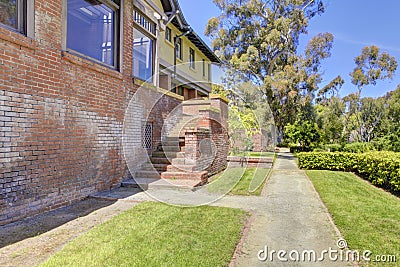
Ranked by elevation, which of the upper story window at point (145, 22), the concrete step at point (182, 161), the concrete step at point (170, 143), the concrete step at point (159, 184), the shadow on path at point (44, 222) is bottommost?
the shadow on path at point (44, 222)

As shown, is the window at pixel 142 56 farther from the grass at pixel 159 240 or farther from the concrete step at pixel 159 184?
the grass at pixel 159 240

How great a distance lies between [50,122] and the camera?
4.60 metres

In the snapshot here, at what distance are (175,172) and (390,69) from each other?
102 ft

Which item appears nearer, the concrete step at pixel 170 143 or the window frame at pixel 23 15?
the window frame at pixel 23 15

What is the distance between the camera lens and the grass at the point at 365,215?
11.4 feet

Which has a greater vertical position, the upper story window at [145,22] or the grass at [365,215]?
the upper story window at [145,22]

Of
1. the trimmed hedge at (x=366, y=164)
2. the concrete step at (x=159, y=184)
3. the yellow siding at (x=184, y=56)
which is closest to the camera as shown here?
the concrete step at (x=159, y=184)

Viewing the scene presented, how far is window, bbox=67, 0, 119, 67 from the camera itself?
5348 mm

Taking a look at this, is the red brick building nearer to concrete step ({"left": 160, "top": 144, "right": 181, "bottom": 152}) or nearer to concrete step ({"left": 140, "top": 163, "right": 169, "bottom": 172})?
concrete step ({"left": 140, "top": 163, "right": 169, "bottom": 172})

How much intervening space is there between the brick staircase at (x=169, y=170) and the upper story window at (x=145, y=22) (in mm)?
3570

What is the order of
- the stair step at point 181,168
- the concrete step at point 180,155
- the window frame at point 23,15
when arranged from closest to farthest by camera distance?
the window frame at point 23,15 < the stair step at point 181,168 < the concrete step at point 180,155

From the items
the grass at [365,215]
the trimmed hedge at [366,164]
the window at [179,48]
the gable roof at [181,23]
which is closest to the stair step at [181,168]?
the grass at [365,215]

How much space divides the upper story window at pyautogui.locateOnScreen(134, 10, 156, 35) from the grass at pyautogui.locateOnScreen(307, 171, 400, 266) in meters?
6.86

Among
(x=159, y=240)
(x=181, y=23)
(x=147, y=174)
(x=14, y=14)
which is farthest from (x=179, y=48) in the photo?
(x=159, y=240)
